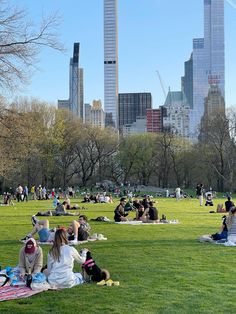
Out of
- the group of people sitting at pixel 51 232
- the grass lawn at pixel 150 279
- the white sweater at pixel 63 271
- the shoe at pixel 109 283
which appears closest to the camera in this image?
the grass lawn at pixel 150 279

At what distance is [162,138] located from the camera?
272 ft

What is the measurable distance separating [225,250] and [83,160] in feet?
225

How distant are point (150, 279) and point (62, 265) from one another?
1.85 meters

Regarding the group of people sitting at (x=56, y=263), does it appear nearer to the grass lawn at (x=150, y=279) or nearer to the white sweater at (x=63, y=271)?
the white sweater at (x=63, y=271)

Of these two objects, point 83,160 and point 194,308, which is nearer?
point 194,308

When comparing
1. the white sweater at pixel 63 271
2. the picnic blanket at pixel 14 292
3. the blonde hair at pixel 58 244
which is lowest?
the picnic blanket at pixel 14 292

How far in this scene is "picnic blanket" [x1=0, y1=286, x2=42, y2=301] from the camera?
891 centimetres

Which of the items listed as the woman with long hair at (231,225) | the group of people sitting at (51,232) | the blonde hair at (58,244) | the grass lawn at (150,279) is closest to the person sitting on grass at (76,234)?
the group of people sitting at (51,232)

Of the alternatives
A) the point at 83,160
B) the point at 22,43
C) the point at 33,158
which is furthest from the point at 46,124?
the point at 22,43

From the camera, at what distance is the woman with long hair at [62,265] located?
9742 millimetres

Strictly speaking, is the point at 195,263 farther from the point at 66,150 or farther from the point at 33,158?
the point at 66,150

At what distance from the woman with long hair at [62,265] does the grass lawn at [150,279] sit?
0.80ft

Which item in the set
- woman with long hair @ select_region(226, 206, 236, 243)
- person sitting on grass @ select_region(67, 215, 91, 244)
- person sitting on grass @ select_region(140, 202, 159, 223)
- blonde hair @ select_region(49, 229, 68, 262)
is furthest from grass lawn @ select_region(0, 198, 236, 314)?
person sitting on grass @ select_region(140, 202, 159, 223)

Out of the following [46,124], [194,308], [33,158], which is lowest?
[194,308]
